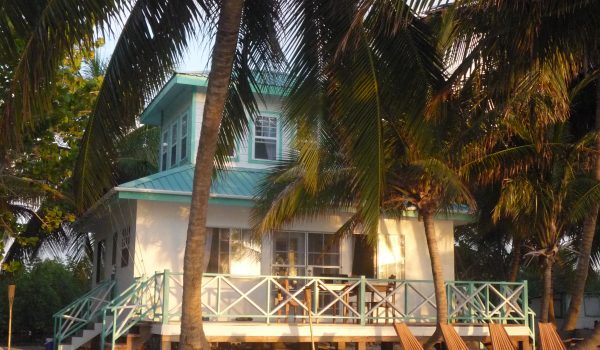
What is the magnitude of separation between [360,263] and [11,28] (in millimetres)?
9911

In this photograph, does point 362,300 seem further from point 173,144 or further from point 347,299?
point 173,144

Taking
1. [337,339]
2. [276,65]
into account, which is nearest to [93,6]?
[276,65]

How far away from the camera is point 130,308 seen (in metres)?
14.8

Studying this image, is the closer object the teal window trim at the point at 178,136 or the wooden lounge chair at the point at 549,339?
the wooden lounge chair at the point at 549,339

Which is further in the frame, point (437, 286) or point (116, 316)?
point (437, 286)

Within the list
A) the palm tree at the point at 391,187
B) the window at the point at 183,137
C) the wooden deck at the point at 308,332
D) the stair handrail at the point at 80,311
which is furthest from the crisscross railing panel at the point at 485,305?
the stair handrail at the point at 80,311

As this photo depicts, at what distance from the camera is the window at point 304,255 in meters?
17.6

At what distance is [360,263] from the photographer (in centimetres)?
1830

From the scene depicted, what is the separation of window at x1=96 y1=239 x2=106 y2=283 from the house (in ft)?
2.23

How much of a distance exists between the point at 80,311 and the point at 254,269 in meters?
3.76

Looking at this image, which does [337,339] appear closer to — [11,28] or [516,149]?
[516,149]

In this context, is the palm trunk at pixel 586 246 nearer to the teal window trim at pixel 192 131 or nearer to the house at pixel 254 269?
the house at pixel 254 269

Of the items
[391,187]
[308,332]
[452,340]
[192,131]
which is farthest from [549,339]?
[192,131]

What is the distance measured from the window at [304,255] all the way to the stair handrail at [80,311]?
3.82 meters
